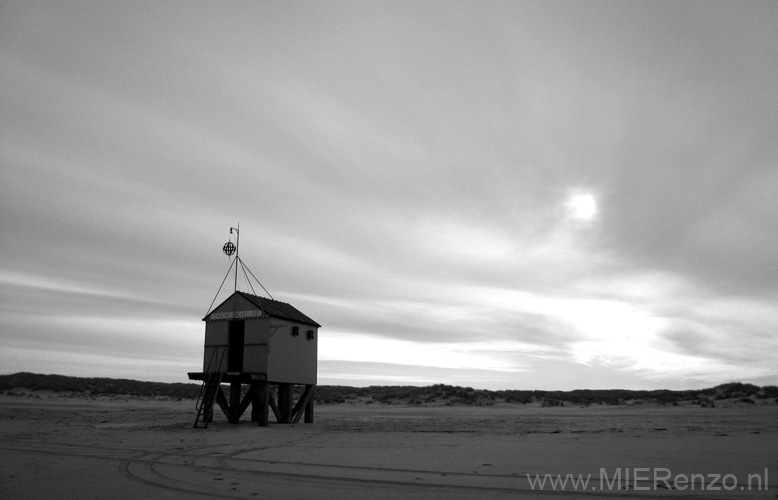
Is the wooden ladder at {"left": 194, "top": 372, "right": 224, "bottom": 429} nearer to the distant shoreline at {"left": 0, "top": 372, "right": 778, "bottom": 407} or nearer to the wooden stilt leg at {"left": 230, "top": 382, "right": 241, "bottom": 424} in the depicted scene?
the wooden stilt leg at {"left": 230, "top": 382, "right": 241, "bottom": 424}

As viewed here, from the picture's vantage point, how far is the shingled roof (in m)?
24.1

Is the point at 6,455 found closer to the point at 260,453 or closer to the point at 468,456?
the point at 260,453

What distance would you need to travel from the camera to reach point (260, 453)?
13969mm

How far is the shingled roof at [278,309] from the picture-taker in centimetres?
2414

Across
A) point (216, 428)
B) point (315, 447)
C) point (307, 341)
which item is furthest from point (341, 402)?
point (315, 447)

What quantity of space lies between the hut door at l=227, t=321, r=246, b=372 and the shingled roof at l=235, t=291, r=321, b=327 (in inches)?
61.9

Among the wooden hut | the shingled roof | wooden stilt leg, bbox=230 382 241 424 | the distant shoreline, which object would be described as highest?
the shingled roof

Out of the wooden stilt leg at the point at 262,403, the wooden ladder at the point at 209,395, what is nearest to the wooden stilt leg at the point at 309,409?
the wooden stilt leg at the point at 262,403

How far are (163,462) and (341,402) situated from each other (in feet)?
136

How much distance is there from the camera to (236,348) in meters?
25.8

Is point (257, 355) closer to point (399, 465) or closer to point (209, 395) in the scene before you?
point (209, 395)

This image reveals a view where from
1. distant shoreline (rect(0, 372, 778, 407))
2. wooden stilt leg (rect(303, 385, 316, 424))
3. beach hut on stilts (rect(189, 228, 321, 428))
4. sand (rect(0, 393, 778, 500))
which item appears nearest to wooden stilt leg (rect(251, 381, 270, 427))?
beach hut on stilts (rect(189, 228, 321, 428))

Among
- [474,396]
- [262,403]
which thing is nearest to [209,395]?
[262,403]

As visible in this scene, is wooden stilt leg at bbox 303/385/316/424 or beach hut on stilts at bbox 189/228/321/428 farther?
wooden stilt leg at bbox 303/385/316/424
